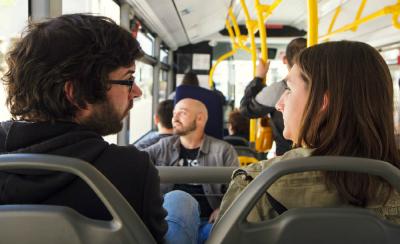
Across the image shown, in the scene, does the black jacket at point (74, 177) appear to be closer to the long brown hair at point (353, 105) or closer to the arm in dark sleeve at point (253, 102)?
the long brown hair at point (353, 105)

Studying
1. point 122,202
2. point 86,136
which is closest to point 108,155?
point 86,136

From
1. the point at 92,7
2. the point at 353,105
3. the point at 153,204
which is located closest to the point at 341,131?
the point at 353,105

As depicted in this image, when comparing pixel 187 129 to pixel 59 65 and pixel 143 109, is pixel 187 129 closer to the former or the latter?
pixel 59 65

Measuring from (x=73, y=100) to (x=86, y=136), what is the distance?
15 centimetres

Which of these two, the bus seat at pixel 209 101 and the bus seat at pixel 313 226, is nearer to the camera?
the bus seat at pixel 313 226

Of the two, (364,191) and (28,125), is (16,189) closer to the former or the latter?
(28,125)

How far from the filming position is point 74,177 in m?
0.93

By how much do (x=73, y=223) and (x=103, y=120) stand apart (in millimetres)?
390

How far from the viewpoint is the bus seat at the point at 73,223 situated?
31.8 inches

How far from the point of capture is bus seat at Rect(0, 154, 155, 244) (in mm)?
808

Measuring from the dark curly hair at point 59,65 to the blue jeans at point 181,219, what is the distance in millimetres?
444

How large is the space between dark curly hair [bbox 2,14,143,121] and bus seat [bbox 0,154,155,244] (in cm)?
32

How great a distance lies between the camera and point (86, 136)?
99 cm

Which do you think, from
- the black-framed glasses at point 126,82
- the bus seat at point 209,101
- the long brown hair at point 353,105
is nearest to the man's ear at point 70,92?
the black-framed glasses at point 126,82
